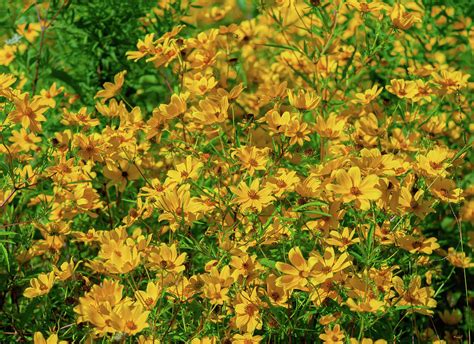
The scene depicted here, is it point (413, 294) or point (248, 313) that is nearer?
point (248, 313)

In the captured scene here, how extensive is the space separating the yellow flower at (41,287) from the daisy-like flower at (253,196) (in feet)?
1.79

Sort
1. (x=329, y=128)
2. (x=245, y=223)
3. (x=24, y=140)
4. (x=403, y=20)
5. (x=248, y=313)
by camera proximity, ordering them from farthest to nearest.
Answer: (x=24, y=140) → (x=403, y=20) → (x=329, y=128) → (x=245, y=223) → (x=248, y=313)

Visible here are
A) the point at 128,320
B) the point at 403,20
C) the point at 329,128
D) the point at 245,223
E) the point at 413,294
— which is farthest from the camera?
the point at 403,20

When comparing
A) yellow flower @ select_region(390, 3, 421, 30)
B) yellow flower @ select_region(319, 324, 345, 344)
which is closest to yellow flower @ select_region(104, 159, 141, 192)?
yellow flower @ select_region(319, 324, 345, 344)

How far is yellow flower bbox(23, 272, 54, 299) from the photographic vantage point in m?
2.02

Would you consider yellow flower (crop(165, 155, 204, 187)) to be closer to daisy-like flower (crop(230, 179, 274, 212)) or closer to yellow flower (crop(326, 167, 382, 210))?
daisy-like flower (crop(230, 179, 274, 212))

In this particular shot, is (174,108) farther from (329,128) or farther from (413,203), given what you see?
(413,203)

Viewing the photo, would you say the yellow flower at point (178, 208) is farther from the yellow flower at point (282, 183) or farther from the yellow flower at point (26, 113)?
the yellow flower at point (26, 113)

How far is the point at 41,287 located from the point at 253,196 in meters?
0.65

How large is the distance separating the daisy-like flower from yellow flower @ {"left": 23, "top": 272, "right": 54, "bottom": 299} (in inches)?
21.4

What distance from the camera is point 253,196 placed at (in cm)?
196

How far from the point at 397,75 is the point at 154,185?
1418 millimetres

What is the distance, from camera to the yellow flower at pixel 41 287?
79.5 inches

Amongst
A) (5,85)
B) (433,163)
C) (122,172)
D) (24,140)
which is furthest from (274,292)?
(24,140)
